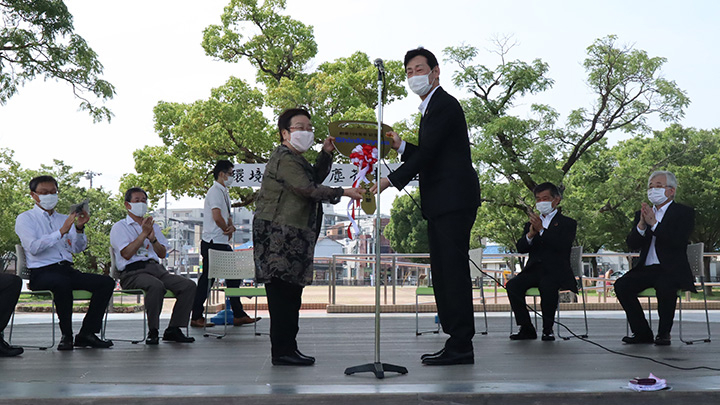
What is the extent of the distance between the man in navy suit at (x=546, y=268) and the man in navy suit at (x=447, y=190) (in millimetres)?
1678

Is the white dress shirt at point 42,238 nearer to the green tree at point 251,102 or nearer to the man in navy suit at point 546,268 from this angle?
the man in navy suit at point 546,268

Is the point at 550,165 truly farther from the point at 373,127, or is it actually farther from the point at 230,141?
the point at 373,127

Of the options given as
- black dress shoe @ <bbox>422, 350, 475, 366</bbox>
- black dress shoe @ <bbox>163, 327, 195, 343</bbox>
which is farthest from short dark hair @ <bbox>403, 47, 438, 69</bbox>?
black dress shoe @ <bbox>163, 327, 195, 343</bbox>

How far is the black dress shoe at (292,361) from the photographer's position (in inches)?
162

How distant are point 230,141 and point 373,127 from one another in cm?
1399

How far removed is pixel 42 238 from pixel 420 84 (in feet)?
9.33

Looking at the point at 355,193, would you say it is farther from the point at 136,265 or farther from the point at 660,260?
the point at 660,260

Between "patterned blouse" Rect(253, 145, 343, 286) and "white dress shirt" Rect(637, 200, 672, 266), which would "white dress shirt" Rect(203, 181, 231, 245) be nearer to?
"patterned blouse" Rect(253, 145, 343, 286)

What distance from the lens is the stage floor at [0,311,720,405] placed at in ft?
9.86

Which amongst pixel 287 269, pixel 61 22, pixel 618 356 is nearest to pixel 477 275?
pixel 618 356

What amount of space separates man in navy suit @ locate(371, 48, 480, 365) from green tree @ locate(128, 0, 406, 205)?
12.6 m

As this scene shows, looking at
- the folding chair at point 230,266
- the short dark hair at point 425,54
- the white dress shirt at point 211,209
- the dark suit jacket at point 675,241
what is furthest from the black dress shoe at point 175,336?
the dark suit jacket at point 675,241

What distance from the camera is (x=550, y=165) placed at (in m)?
15.5

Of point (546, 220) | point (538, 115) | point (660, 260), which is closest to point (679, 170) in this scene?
point (538, 115)
